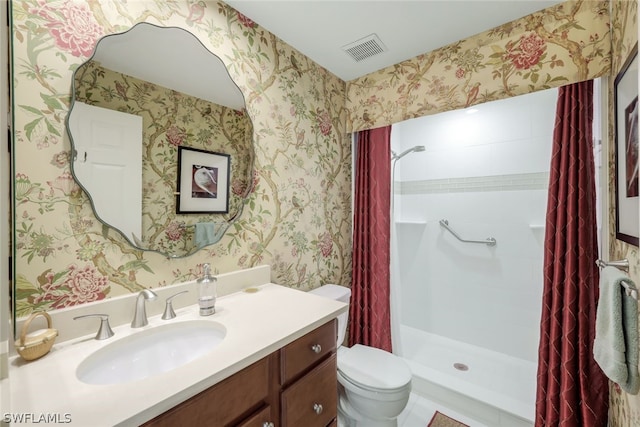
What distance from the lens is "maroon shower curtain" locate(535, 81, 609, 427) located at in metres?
1.18

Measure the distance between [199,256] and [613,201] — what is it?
183 cm

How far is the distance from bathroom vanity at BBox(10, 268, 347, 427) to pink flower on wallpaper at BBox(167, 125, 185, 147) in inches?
26.3

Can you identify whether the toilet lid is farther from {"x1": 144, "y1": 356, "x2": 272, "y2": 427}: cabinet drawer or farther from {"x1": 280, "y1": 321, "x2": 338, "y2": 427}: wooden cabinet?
{"x1": 144, "y1": 356, "x2": 272, "y2": 427}: cabinet drawer

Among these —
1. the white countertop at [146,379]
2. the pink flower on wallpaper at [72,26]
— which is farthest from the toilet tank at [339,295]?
the pink flower on wallpaper at [72,26]

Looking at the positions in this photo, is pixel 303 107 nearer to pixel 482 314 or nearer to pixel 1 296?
pixel 1 296

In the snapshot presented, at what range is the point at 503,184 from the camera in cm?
214

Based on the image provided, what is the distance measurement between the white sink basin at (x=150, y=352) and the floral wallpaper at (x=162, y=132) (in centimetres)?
32

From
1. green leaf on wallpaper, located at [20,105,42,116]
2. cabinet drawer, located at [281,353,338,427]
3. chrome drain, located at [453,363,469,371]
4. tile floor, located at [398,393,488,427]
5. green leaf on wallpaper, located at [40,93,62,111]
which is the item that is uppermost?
green leaf on wallpaper, located at [40,93,62,111]

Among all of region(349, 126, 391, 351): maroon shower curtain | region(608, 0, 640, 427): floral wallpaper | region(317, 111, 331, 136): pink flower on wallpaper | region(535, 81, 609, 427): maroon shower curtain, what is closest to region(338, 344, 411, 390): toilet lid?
region(349, 126, 391, 351): maroon shower curtain

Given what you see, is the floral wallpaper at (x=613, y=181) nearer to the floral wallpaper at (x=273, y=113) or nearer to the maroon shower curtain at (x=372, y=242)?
the floral wallpaper at (x=273, y=113)

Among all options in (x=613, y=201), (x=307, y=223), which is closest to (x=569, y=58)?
(x=613, y=201)

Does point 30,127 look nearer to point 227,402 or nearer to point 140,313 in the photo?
point 140,313

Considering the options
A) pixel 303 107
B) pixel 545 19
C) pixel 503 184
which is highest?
pixel 545 19

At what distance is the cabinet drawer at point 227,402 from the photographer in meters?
0.60
